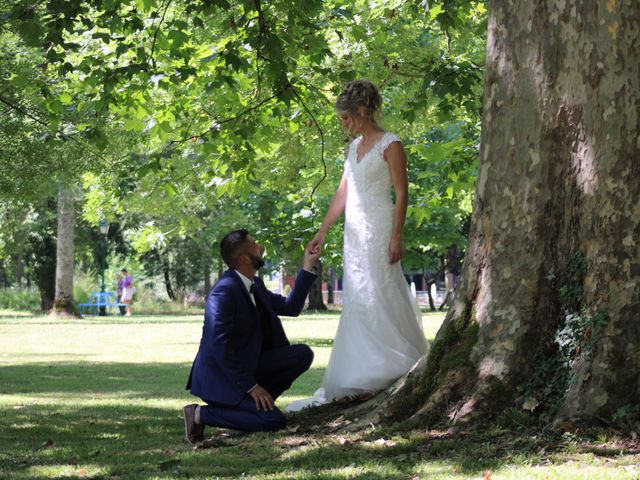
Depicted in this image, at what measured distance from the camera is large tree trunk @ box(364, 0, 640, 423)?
611cm

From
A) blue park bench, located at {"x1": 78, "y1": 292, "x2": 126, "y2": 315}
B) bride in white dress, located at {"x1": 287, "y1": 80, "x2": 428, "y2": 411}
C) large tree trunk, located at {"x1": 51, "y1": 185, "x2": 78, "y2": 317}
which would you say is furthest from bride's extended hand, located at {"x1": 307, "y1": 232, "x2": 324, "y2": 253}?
blue park bench, located at {"x1": 78, "y1": 292, "x2": 126, "y2": 315}

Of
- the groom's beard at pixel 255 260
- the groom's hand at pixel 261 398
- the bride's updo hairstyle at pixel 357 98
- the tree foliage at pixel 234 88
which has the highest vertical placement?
the tree foliage at pixel 234 88

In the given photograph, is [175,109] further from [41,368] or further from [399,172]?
[399,172]

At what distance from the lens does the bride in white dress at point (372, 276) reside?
7.98 metres

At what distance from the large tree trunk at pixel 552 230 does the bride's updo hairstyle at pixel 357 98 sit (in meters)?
1.40

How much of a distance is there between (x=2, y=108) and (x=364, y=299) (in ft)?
31.6

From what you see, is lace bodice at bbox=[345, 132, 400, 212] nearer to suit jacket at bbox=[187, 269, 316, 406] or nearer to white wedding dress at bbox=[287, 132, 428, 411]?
white wedding dress at bbox=[287, 132, 428, 411]

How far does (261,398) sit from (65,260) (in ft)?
93.5

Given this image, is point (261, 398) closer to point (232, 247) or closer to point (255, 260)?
point (255, 260)

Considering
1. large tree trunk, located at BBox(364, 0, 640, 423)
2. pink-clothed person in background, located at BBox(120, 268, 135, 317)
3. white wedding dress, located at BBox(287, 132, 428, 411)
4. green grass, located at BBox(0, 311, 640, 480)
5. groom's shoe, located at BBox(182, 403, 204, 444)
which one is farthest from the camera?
pink-clothed person in background, located at BBox(120, 268, 135, 317)

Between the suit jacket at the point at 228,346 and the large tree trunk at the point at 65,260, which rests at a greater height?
the large tree trunk at the point at 65,260

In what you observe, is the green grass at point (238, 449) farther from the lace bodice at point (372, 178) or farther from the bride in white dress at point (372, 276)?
the lace bodice at point (372, 178)

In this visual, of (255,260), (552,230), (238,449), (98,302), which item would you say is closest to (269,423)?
(238,449)

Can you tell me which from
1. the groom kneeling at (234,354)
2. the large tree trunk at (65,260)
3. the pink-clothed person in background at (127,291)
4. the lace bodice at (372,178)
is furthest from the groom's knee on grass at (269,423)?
the pink-clothed person in background at (127,291)
